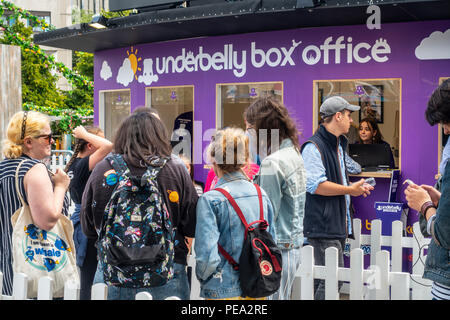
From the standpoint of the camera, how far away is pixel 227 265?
3135 mm

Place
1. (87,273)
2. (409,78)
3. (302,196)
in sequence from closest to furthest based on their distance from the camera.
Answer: (302,196), (87,273), (409,78)

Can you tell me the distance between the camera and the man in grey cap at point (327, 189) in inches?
175

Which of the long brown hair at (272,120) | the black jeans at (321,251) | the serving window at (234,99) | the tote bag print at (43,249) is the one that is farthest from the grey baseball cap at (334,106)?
the serving window at (234,99)

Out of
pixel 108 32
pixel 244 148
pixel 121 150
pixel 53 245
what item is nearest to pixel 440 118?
pixel 244 148

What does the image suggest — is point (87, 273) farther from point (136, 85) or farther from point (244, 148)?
point (136, 85)

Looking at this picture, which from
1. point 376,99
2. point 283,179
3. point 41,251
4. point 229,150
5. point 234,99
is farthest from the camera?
point 234,99

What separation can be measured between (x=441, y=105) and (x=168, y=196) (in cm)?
146

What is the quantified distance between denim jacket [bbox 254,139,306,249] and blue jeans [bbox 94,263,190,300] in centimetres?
71

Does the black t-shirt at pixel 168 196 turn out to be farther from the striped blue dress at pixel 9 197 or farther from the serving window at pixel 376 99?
the serving window at pixel 376 99

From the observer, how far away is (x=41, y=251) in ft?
11.4

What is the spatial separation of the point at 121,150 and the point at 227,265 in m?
0.86

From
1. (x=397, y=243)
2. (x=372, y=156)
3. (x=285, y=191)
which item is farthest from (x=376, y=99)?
(x=285, y=191)

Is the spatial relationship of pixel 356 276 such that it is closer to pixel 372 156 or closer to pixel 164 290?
pixel 164 290

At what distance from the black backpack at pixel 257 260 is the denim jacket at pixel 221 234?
25 mm
